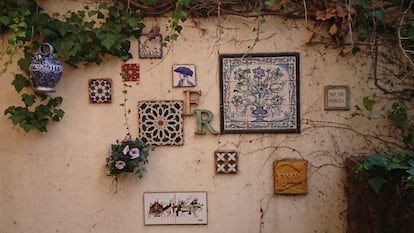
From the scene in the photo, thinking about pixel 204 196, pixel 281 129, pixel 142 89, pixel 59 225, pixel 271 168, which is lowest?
pixel 59 225

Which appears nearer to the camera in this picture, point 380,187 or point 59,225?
point 380,187

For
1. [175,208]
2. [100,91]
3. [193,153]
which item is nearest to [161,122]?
[193,153]

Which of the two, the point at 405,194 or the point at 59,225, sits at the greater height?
the point at 405,194

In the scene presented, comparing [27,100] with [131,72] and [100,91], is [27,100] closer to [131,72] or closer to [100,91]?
[100,91]

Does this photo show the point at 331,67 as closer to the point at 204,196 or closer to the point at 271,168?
the point at 271,168

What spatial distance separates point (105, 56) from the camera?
98.8 inches

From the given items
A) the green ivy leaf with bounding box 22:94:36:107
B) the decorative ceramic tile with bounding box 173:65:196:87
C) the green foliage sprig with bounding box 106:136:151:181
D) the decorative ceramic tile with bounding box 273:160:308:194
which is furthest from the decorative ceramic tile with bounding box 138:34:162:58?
the decorative ceramic tile with bounding box 273:160:308:194

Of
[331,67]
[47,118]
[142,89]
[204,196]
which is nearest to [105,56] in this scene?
[142,89]

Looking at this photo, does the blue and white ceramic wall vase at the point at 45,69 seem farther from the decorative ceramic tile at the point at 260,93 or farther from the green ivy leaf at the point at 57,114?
the decorative ceramic tile at the point at 260,93

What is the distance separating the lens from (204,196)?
2494 mm

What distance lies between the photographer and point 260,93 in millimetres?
2465

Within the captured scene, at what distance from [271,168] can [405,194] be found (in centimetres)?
79

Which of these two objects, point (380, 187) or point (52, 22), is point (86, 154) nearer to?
point (52, 22)

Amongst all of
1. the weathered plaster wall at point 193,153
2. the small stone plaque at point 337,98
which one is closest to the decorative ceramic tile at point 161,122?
the weathered plaster wall at point 193,153
